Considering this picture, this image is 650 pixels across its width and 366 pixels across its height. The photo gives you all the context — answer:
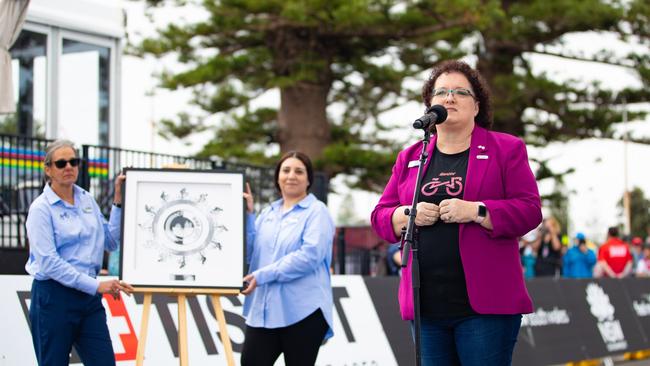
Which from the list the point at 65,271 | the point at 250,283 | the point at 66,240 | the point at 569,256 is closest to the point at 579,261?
the point at 569,256

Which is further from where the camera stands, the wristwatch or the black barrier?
the black barrier

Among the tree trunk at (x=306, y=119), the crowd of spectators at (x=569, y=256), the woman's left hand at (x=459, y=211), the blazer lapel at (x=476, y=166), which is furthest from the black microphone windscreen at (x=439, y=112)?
A: the tree trunk at (x=306, y=119)

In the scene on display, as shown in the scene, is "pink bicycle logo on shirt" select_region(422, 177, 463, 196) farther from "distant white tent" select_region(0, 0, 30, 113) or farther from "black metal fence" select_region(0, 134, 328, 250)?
"distant white tent" select_region(0, 0, 30, 113)

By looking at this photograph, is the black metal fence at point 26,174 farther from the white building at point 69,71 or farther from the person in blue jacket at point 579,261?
the person in blue jacket at point 579,261

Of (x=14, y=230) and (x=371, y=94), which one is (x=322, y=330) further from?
(x=371, y=94)

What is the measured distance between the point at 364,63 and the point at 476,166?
20165mm

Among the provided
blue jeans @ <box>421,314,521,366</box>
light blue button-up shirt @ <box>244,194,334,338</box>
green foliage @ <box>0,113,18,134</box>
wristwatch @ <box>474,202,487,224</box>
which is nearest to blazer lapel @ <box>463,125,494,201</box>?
wristwatch @ <box>474,202,487,224</box>

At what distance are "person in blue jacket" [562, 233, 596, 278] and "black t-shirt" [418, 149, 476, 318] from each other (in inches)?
567

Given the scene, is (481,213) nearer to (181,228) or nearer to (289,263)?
(289,263)

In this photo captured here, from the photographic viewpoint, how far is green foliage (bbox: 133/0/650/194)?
2267cm

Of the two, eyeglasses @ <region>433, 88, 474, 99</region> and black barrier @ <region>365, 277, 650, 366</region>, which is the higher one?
eyeglasses @ <region>433, 88, 474, 99</region>

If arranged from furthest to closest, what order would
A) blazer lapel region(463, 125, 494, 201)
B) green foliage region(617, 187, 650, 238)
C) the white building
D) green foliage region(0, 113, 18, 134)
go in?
1. green foliage region(617, 187, 650, 238)
2. the white building
3. green foliage region(0, 113, 18, 134)
4. blazer lapel region(463, 125, 494, 201)

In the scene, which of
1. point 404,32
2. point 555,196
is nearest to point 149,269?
point 404,32

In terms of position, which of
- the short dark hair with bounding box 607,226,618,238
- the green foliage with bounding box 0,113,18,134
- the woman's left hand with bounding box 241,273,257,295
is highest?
the green foliage with bounding box 0,113,18,134
